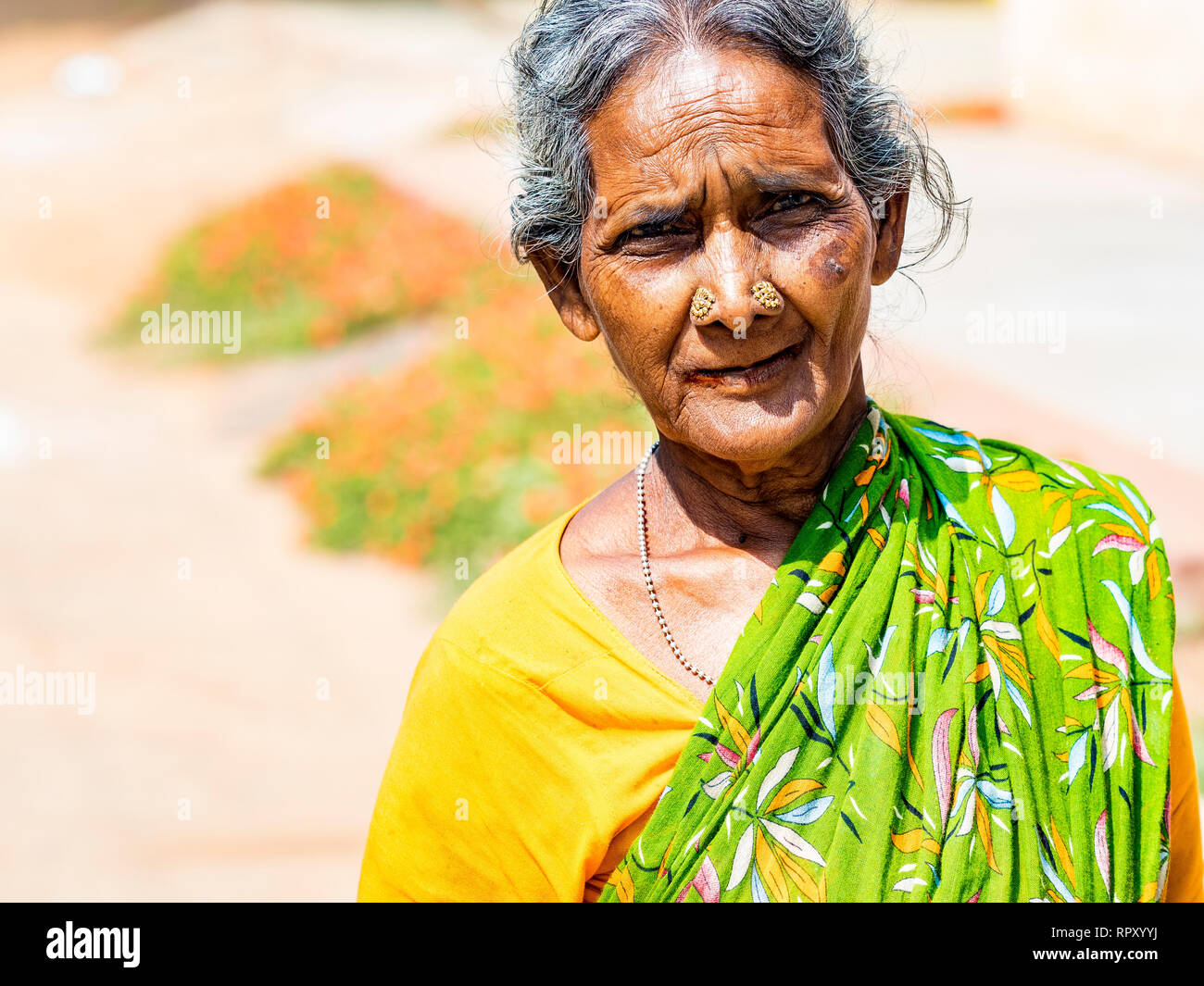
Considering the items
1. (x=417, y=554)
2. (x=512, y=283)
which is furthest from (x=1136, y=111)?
(x=417, y=554)

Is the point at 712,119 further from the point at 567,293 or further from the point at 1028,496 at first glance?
the point at 1028,496

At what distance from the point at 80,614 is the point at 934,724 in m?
6.33

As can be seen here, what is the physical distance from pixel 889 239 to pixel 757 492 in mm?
429

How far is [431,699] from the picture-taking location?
81.2 inches

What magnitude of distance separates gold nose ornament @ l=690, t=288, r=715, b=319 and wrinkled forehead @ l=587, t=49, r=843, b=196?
0.48 feet

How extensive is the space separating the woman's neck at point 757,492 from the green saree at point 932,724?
0.06 m

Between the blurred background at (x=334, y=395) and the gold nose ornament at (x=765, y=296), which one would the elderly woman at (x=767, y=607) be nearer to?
the gold nose ornament at (x=765, y=296)

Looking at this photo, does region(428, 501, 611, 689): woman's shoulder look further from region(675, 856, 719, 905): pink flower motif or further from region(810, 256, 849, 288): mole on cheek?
region(810, 256, 849, 288): mole on cheek

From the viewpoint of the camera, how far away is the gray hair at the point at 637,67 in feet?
6.16

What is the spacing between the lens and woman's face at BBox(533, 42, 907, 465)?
1860 millimetres

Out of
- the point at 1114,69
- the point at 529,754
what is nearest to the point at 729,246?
the point at 529,754

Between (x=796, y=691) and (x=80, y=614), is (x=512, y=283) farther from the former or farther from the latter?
(x=796, y=691)

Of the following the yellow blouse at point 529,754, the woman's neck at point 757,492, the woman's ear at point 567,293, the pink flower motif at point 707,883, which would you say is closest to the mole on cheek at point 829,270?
the woman's neck at point 757,492

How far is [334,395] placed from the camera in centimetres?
945
